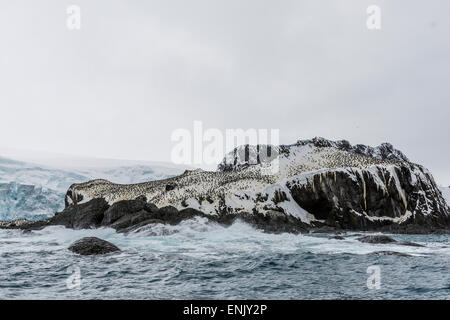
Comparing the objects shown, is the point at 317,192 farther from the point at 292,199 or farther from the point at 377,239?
the point at 377,239

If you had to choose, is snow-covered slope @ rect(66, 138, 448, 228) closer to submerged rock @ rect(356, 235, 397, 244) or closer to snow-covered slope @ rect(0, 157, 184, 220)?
submerged rock @ rect(356, 235, 397, 244)

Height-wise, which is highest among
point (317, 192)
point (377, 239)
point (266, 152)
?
point (266, 152)

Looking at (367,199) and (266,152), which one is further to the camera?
(266,152)

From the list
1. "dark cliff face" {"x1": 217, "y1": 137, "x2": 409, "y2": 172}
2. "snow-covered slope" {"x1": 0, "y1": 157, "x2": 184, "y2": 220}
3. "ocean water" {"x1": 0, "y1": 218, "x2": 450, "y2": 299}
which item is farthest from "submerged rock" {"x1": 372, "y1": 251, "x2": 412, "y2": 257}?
"snow-covered slope" {"x1": 0, "y1": 157, "x2": 184, "y2": 220}

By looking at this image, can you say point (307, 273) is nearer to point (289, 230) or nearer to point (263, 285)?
point (263, 285)

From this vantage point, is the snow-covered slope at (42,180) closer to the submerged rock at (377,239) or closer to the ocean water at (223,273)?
the ocean water at (223,273)

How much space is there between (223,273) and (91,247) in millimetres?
9155

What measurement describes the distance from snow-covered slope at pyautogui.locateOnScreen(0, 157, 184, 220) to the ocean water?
A: 66119mm

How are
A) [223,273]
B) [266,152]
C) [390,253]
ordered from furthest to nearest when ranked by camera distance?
[266,152], [390,253], [223,273]

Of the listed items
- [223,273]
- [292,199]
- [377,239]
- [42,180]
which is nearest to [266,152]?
[292,199]

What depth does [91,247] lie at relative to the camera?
69.3ft

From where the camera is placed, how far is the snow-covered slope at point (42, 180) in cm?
8225

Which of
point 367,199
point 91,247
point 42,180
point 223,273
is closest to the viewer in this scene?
point 223,273

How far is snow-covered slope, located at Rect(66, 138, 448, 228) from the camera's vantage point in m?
42.7
